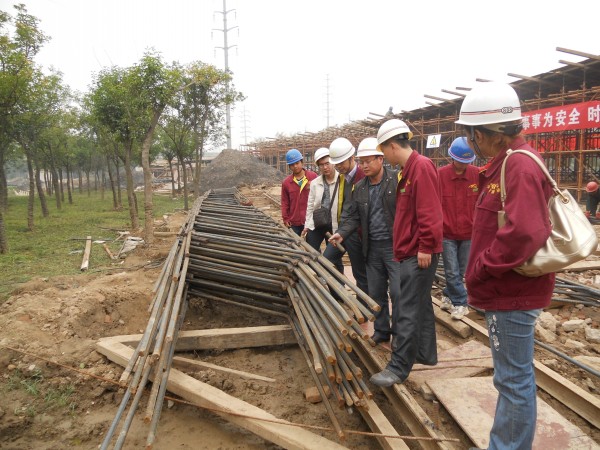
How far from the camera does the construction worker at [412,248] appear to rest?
8.68 ft

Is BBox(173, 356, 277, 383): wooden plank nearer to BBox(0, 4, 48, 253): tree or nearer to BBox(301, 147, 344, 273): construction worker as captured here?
BBox(301, 147, 344, 273): construction worker

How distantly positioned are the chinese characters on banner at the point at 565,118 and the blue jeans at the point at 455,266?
29.8 feet

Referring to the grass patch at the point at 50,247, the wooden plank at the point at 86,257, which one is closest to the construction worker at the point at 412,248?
the grass patch at the point at 50,247

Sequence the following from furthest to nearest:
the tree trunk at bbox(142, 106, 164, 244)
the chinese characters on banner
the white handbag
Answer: the chinese characters on banner
the tree trunk at bbox(142, 106, 164, 244)
the white handbag

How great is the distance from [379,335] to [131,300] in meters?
3.17

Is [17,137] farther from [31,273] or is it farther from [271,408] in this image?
[271,408]

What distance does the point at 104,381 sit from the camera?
3.23 metres

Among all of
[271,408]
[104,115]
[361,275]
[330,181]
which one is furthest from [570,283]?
[104,115]

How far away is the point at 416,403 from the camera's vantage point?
252 centimetres

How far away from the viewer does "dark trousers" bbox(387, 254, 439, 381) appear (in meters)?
2.69

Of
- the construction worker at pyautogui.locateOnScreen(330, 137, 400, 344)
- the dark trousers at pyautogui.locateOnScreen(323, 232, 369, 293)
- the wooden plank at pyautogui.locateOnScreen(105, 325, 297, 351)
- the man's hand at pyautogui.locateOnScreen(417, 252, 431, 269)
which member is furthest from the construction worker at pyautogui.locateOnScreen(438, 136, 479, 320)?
the wooden plank at pyautogui.locateOnScreen(105, 325, 297, 351)

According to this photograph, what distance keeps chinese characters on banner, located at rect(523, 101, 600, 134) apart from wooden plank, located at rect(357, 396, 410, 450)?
445 inches

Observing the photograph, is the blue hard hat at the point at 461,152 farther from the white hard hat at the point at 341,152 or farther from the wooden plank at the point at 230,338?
the wooden plank at the point at 230,338

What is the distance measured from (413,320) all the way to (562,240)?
124cm
